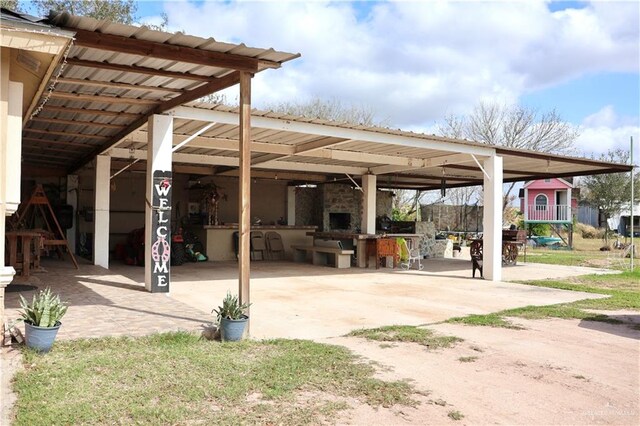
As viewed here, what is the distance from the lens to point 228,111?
7.94 metres

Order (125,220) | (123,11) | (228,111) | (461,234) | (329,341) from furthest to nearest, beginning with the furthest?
(461,234)
(123,11)
(125,220)
(228,111)
(329,341)

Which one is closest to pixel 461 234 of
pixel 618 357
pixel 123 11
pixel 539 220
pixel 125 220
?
pixel 539 220

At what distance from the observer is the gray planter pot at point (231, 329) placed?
4.95 metres

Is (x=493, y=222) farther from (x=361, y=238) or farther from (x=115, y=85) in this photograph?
(x=115, y=85)

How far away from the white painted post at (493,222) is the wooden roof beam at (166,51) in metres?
7.27

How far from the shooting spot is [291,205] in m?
18.0

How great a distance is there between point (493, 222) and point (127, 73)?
8025mm

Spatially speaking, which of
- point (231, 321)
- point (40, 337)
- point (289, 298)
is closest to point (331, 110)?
point (289, 298)

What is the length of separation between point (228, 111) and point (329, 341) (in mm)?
4081

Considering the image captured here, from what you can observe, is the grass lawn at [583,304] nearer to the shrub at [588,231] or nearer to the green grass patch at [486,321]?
the green grass patch at [486,321]

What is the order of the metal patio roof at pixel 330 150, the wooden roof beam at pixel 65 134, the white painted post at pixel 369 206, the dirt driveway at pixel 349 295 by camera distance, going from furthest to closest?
the white painted post at pixel 369 206 < the wooden roof beam at pixel 65 134 < the metal patio roof at pixel 330 150 < the dirt driveway at pixel 349 295

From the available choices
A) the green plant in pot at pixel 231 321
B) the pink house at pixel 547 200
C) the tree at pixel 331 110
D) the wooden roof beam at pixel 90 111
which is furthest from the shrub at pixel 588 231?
the green plant in pot at pixel 231 321

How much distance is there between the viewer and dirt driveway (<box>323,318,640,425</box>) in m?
3.37

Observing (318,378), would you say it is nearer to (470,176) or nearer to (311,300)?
(311,300)
